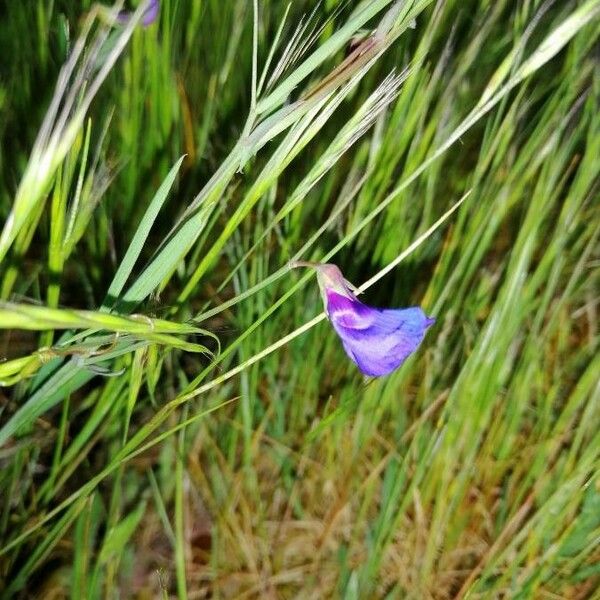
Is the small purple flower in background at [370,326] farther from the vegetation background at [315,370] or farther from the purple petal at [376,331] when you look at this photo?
the vegetation background at [315,370]

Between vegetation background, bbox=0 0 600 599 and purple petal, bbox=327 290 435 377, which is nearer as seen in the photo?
purple petal, bbox=327 290 435 377

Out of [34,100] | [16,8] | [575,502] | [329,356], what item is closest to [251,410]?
[329,356]

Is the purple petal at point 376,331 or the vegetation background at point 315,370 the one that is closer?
the purple petal at point 376,331

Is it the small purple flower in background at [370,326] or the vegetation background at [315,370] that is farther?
the vegetation background at [315,370]

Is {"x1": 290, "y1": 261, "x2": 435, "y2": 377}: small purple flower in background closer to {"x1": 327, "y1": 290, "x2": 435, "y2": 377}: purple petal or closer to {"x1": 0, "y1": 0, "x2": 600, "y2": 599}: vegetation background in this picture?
{"x1": 327, "y1": 290, "x2": 435, "y2": 377}: purple petal

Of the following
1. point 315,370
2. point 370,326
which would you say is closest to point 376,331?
point 370,326

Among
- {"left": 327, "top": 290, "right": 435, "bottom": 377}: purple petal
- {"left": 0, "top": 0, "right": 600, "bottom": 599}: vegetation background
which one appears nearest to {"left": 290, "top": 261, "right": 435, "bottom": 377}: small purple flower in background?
{"left": 327, "top": 290, "right": 435, "bottom": 377}: purple petal

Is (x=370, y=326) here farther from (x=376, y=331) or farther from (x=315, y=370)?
(x=315, y=370)

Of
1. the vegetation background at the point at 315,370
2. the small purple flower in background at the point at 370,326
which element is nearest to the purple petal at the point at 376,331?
the small purple flower in background at the point at 370,326

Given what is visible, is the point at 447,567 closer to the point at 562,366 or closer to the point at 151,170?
the point at 562,366
